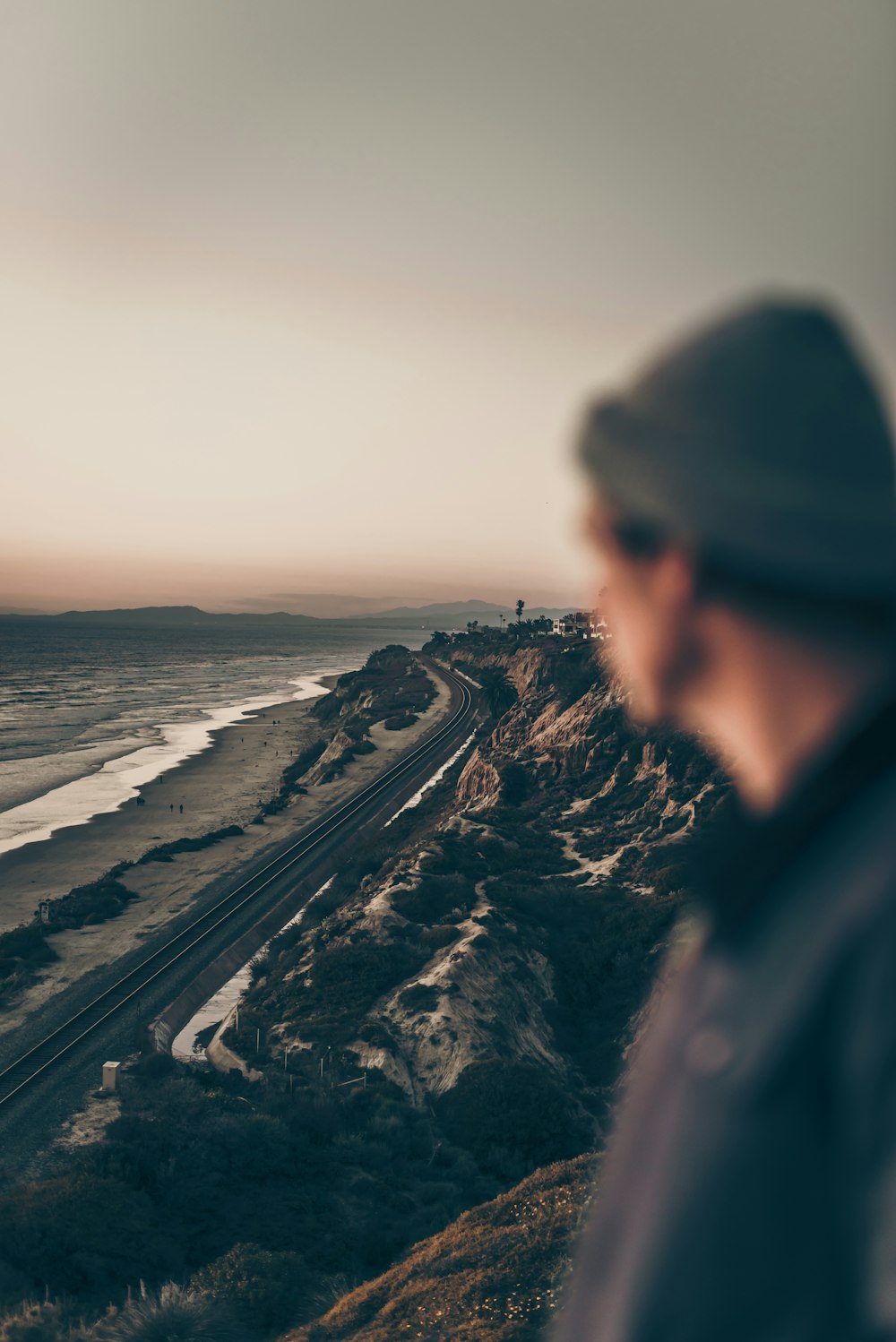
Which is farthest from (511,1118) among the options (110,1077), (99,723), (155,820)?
(99,723)

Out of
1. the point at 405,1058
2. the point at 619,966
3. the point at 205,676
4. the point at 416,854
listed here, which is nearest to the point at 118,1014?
the point at 405,1058

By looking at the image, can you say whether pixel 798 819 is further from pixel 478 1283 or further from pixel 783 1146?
pixel 478 1283

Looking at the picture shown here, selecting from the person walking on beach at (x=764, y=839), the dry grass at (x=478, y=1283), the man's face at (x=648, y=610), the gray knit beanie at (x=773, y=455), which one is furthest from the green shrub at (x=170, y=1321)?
the gray knit beanie at (x=773, y=455)

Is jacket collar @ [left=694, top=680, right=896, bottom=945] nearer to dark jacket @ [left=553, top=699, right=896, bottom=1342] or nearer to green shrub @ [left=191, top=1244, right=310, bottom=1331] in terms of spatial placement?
dark jacket @ [left=553, top=699, right=896, bottom=1342]

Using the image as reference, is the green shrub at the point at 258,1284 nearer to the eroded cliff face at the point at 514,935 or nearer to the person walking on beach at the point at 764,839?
the eroded cliff face at the point at 514,935

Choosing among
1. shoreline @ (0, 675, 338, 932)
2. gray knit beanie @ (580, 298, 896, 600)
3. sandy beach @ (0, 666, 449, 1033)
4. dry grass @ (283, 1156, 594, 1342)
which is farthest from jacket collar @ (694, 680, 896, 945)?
shoreline @ (0, 675, 338, 932)

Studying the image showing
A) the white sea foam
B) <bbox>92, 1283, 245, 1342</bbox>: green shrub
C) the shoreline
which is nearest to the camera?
<bbox>92, 1283, 245, 1342</bbox>: green shrub
